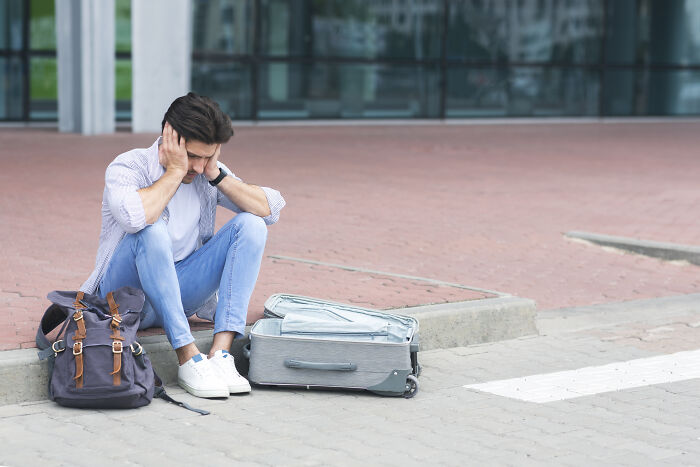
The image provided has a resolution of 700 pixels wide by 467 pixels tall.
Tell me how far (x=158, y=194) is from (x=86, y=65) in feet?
39.9

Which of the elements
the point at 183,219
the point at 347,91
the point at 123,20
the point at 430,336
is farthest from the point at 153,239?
the point at 347,91

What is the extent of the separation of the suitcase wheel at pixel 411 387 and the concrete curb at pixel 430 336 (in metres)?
0.73

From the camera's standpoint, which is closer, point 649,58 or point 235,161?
point 235,161

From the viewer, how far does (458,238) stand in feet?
28.7

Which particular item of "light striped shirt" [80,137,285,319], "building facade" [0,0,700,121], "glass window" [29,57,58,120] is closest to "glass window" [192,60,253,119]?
"building facade" [0,0,700,121]

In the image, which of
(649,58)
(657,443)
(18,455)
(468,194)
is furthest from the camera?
(649,58)

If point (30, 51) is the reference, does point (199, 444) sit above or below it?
below

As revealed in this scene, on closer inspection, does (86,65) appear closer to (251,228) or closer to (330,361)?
(251,228)

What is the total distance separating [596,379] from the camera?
5281 mm

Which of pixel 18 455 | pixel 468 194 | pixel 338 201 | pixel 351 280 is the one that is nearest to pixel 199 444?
pixel 18 455

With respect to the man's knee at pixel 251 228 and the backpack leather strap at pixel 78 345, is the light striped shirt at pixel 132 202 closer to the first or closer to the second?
the man's knee at pixel 251 228

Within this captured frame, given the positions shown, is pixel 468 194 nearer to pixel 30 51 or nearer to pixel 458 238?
pixel 458 238

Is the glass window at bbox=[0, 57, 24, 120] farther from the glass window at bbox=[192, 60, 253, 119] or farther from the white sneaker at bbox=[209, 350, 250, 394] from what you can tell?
the white sneaker at bbox=[209, 350, 250, 394]

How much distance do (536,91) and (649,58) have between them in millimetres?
2932
